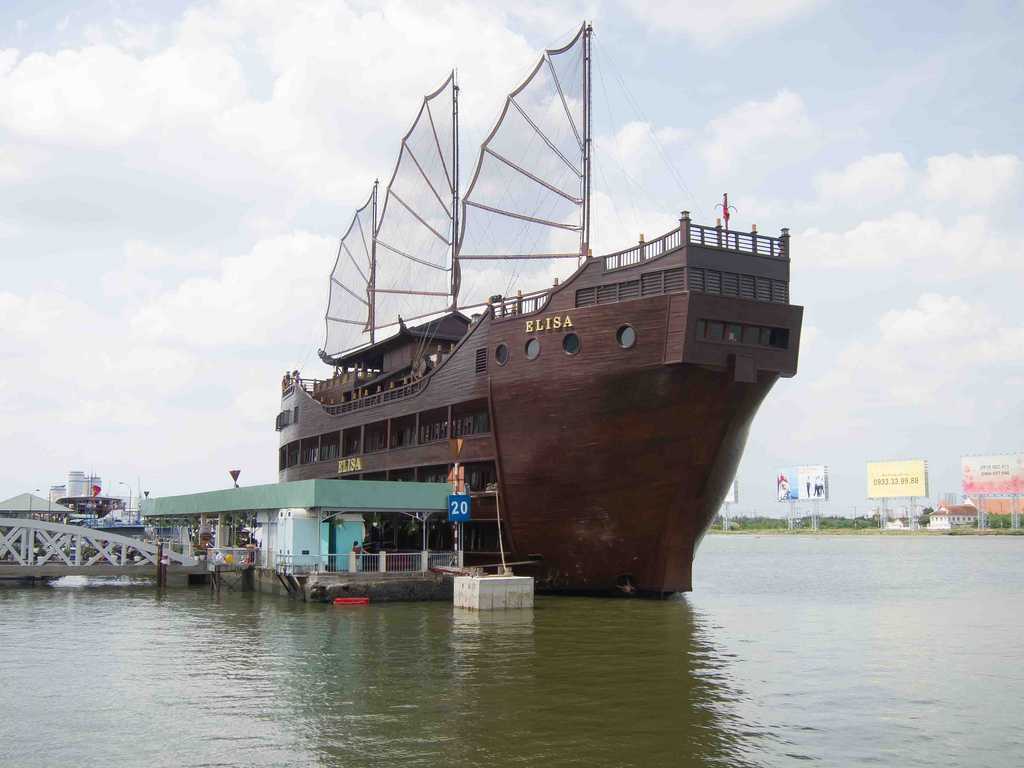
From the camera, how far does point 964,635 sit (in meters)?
29.5

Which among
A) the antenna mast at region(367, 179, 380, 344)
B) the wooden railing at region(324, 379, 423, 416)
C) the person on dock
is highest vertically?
the antenna mast at region(367, 179, 380, 344)

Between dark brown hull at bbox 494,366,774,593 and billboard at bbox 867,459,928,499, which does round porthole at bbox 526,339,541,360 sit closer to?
dark brown hull at bbox 494,366,774,593

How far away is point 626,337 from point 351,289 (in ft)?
166

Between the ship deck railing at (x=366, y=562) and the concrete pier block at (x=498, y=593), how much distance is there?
5.23 meters

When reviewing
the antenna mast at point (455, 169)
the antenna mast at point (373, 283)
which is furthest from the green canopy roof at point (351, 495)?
the antenna mast at point (373, 283)

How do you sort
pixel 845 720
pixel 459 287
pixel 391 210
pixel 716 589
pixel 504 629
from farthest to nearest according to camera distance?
1. pixel 391 210
2. pixel 459 287
3. pixel 716 589
4. pixel 504 629
5. pixel 845 720

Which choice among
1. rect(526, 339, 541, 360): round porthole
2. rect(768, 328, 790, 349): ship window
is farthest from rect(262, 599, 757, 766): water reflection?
rect(768, 328, 790, 349): ship window

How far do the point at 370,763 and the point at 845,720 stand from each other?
8623 millimetres

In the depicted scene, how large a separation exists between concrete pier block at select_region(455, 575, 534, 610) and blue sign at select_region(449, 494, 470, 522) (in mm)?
4778

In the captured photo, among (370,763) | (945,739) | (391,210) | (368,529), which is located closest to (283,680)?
(370,763)

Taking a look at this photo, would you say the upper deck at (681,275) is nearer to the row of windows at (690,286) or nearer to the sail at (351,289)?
the row of windows at (690,286)

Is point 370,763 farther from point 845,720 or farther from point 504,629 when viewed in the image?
point 504,629

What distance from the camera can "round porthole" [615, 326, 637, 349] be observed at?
33812mm

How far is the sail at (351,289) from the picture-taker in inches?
3098
